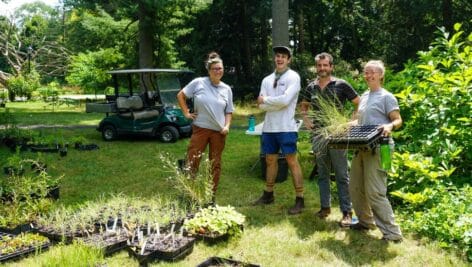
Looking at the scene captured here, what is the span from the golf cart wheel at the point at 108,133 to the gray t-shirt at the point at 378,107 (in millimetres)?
6580

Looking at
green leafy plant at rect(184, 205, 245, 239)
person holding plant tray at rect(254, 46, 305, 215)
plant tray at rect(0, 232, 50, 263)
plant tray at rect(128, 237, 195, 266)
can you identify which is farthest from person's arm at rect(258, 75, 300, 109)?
plant tray at rect(0, 232, 50, 263)

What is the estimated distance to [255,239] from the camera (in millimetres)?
3855

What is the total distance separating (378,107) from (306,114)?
0.88 meters

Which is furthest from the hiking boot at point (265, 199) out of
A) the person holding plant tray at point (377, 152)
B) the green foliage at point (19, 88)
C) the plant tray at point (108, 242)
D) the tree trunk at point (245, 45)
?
the green foliage at point (19, 88)

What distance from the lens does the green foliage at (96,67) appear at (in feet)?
58.3

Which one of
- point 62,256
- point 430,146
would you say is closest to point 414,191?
point 430,146

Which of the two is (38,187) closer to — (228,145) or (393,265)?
(393,265)

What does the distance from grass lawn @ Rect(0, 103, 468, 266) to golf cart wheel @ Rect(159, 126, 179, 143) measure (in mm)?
154

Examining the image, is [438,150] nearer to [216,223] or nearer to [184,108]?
[216,223]

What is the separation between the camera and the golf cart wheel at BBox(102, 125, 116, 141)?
30.3 feet

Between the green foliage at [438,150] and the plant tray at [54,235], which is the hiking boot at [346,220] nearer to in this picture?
the green foliage at [438,150]

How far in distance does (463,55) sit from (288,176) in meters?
2.61

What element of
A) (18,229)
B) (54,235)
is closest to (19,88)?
(18,229)

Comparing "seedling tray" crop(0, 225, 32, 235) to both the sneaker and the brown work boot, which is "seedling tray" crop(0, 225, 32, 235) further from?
the sneaker
